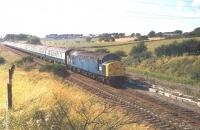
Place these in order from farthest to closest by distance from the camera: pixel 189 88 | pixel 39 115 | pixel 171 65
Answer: pixel 171 65, pixel 189 88, pixel 39 115

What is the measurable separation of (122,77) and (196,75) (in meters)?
7.91

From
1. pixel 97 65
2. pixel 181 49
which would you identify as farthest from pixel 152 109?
pixel 181 49

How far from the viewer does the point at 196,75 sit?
3859 cm

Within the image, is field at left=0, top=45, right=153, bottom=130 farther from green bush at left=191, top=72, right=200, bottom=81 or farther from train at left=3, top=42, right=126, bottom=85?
green bush at left=191, top=72, right=200, bottom=81

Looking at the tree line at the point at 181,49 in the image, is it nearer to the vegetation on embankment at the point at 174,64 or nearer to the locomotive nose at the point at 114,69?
the vegetation on embankment at the point at 174,64

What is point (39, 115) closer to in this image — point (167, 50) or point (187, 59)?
point (187, 59)

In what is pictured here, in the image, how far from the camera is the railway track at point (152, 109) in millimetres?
20578

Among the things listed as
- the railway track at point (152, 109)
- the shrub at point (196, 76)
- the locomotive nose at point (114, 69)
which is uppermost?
the locomotive nose at point (114, 69)

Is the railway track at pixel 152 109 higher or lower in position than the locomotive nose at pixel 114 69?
lower

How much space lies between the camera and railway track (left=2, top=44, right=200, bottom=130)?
67.5ft

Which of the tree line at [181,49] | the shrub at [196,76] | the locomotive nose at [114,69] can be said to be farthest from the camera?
the tree line at [181,49]

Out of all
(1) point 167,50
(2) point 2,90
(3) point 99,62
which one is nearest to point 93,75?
(3) point 99,62

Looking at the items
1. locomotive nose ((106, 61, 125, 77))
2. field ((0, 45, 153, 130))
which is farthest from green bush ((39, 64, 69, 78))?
field ((0, 45, 153, 130))

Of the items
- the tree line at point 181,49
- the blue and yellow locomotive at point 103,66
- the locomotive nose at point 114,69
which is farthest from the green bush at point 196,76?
the tree line at point 181,49
